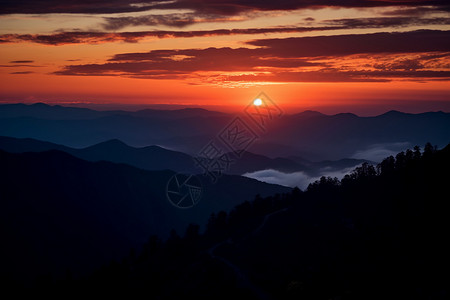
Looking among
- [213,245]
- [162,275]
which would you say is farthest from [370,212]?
[162,275]

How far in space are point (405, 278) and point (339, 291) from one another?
28.5 feet

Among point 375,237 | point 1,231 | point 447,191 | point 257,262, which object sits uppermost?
point 447,191

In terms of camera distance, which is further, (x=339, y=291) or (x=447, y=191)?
(x=447, y=191)

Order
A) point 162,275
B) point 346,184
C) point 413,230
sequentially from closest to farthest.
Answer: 1. point 413,230
2. point 162,275
3. point 346,184

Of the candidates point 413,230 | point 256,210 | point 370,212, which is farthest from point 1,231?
point 413,230

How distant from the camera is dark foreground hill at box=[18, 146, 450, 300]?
2477 inches

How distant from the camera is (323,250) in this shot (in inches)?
3354

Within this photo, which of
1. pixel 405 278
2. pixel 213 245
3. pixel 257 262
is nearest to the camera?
pixel 405 278

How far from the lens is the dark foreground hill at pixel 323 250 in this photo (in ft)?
206

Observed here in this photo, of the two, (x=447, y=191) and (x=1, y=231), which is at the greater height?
(x=447, y=191)

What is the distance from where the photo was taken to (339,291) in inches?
2389

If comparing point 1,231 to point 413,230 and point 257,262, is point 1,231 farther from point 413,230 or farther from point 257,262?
point 413,230

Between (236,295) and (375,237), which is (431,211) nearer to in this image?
(375,237)

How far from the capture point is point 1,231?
620ft
